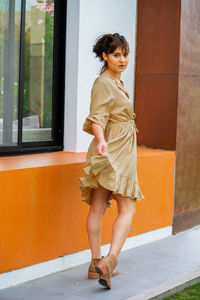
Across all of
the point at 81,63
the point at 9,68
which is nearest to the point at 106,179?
the point at 9,68

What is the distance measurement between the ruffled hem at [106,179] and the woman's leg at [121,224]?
0.29 ft

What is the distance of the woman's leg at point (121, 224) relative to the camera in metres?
4.09

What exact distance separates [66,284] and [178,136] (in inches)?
95.8

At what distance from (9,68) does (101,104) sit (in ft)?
4.21

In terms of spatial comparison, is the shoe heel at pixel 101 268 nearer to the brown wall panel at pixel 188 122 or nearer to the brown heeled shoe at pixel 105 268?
the brown heeled shoe at pixel 105 268

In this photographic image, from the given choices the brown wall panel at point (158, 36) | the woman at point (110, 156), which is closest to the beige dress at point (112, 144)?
the woman at point (110, 156)

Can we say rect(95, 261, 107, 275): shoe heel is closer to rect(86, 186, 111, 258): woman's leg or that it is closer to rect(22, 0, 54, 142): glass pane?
rect(86, 186, 111, 258): woman's leg

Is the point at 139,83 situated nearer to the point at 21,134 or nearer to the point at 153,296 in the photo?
the point at 21,134

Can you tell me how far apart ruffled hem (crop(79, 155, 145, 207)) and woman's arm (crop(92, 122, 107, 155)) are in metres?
0.06

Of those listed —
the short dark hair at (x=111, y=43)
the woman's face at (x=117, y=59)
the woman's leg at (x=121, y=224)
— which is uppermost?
the short dark hair at (x=111, y=43)

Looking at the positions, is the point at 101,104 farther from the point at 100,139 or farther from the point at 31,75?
the point at 31,75

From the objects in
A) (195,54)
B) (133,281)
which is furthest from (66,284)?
(195,54)

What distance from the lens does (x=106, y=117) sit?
405cm

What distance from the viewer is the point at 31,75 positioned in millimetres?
5102
